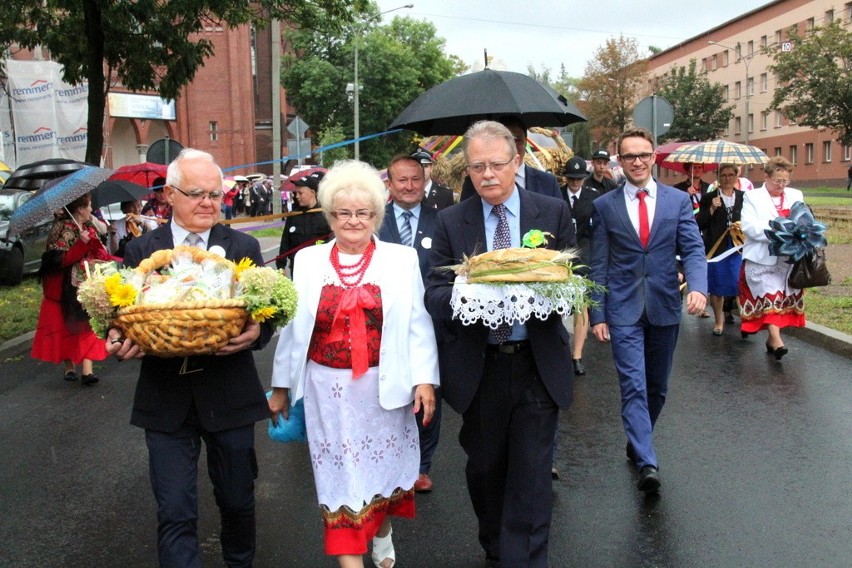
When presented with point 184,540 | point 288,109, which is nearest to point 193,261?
point 184,540

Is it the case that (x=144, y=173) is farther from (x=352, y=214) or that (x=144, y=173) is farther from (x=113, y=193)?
(x=352, y=214)

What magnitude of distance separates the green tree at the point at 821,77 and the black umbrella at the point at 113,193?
39.3 metres

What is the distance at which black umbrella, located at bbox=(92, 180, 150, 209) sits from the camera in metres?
10.7

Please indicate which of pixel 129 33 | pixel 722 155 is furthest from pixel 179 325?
pixel 129 33

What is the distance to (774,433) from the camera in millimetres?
6531

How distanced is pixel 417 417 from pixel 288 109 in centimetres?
7085

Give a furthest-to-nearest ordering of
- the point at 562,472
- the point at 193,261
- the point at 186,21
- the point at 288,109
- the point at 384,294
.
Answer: the point at 288,109
the point at 186,21
the point at 562,472
the point at 384,294
the point at 193,261

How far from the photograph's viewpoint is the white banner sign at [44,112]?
2356cm

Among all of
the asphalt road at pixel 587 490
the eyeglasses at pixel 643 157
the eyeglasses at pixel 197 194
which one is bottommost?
the asphalt road at pixel 587 490

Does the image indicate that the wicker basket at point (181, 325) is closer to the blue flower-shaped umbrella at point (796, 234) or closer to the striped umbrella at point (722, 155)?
the blue flower-shaped umbrella at point (796, 234)

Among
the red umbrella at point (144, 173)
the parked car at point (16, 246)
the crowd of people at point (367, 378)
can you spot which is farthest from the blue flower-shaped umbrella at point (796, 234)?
the parked car at point (16, 246)

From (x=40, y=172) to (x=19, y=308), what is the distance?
4314mm

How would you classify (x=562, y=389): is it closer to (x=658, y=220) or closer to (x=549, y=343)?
(x=549, y=343)

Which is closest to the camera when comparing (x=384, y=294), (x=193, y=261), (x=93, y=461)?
(x=193, y=261)
